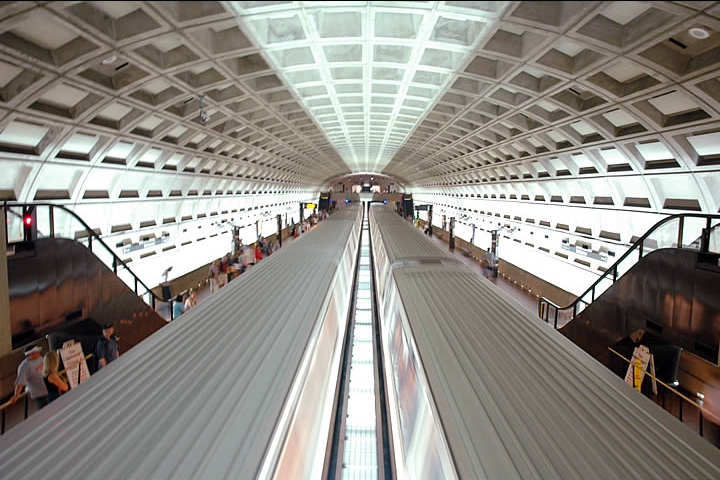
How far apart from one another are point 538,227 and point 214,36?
1304 centimetres

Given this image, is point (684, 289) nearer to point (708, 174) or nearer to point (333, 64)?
point (708, 174)

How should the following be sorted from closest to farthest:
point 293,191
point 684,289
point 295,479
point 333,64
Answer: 1. point 295,479
2. point 684,289
3. point 333,64
4. point 293,191

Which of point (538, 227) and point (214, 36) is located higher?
point (214, 36)

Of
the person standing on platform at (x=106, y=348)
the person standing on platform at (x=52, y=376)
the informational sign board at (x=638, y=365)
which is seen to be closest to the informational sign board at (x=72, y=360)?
the person standing on platform at (x=52, y=376)

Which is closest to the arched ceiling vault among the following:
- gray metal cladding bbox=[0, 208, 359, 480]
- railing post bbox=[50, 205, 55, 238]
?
railing post bbox=[50, 205, 55, 238]

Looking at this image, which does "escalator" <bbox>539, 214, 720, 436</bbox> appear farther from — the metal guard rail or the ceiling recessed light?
the ceiling recessed light

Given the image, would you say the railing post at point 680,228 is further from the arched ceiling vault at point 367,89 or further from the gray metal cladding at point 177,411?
the gray metal cladding at point 177,411

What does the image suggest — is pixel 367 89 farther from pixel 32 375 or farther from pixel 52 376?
pixel 32 375

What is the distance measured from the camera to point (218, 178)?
1530cm

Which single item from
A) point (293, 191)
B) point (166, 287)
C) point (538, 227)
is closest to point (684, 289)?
point (538, 227)

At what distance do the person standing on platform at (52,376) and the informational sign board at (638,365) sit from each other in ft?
24.2

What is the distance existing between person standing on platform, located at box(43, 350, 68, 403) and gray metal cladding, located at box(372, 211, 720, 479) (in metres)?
4.51

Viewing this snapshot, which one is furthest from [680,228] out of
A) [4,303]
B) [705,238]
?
[4,303]

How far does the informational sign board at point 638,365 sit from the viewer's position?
454cm
